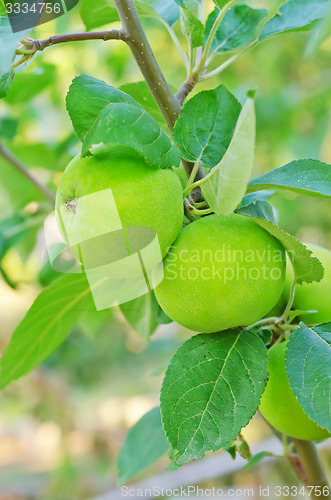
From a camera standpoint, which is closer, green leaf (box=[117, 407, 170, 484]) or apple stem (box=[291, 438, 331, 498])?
apple stem (box=[291, 438, 331, 498])

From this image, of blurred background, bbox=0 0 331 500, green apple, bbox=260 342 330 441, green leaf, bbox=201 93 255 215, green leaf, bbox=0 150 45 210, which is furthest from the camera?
blurred background, bbox=0 0 331 500

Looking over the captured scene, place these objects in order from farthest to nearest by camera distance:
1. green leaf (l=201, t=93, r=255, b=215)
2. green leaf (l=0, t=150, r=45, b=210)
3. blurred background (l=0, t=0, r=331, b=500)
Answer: blurred background (l=0, t=0, r=331, b=500) < green leaf (l=0, t=150, r=45, b=210) < green leaf (l=201, t=93, r=255, b=215)

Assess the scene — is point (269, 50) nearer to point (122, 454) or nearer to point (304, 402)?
point (122, 454)

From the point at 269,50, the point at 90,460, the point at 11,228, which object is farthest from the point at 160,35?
the point at 90,460

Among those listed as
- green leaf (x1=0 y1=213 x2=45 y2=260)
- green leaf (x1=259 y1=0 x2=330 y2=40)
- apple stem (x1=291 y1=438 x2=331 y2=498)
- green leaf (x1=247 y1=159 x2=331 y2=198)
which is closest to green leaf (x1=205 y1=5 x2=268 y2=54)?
green leaf (x1=259 y1=0 x2=330 y2=40)

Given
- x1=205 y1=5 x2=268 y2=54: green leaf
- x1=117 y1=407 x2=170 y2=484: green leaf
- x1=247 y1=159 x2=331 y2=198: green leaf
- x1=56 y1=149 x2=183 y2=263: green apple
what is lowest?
x1=117 y1=407 x2=170 y2=484: green leaf

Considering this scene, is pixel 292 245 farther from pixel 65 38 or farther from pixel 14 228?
pixel 14 228

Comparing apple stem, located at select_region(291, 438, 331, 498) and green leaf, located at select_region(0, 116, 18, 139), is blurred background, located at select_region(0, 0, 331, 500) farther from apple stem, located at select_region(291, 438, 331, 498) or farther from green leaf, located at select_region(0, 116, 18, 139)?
apple stem, located at select_region(291, 438, 331, 498)
